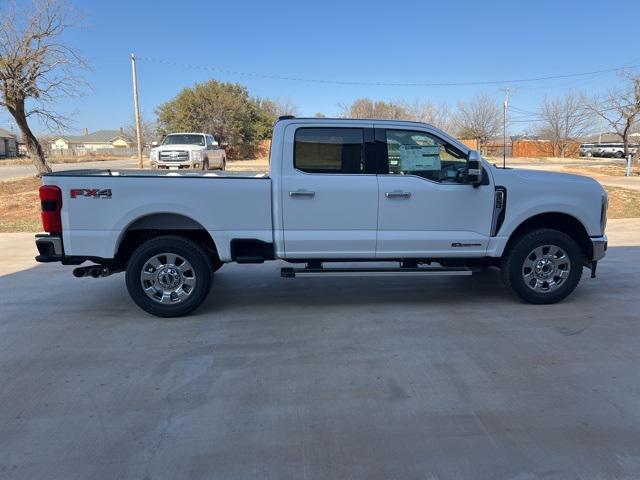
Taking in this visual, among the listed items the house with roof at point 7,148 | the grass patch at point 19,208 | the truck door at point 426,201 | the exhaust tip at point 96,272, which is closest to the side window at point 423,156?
the truck door at point 426,201

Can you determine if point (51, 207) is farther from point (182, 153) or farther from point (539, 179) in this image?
point (182, 153)

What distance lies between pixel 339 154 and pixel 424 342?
2.14m

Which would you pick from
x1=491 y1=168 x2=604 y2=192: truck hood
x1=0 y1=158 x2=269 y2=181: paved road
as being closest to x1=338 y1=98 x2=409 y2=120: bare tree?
x1=0 y1=158 x2=269 y2=181: paved road

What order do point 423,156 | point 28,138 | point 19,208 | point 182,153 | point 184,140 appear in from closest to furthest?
1. point 423,156
2. point 19,208
3. point 28,138
4. point 182,153
5. point 184,140

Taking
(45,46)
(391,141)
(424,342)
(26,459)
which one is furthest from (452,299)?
(45,46)

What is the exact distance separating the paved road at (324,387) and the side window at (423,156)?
1514 millimetres

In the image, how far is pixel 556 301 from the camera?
233 inches

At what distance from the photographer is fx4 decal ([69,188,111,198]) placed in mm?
5172

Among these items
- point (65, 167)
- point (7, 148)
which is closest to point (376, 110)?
point (65, 167)

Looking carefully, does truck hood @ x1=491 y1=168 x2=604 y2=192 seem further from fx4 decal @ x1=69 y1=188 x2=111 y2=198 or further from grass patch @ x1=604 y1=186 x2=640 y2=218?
grass patch @ x1=604 y1=186 x2=640 y2=218

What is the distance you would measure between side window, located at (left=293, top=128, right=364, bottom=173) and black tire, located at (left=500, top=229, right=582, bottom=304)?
1971 millimetres

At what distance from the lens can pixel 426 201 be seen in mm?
5527

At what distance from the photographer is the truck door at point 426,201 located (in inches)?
217

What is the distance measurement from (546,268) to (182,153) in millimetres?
16242
